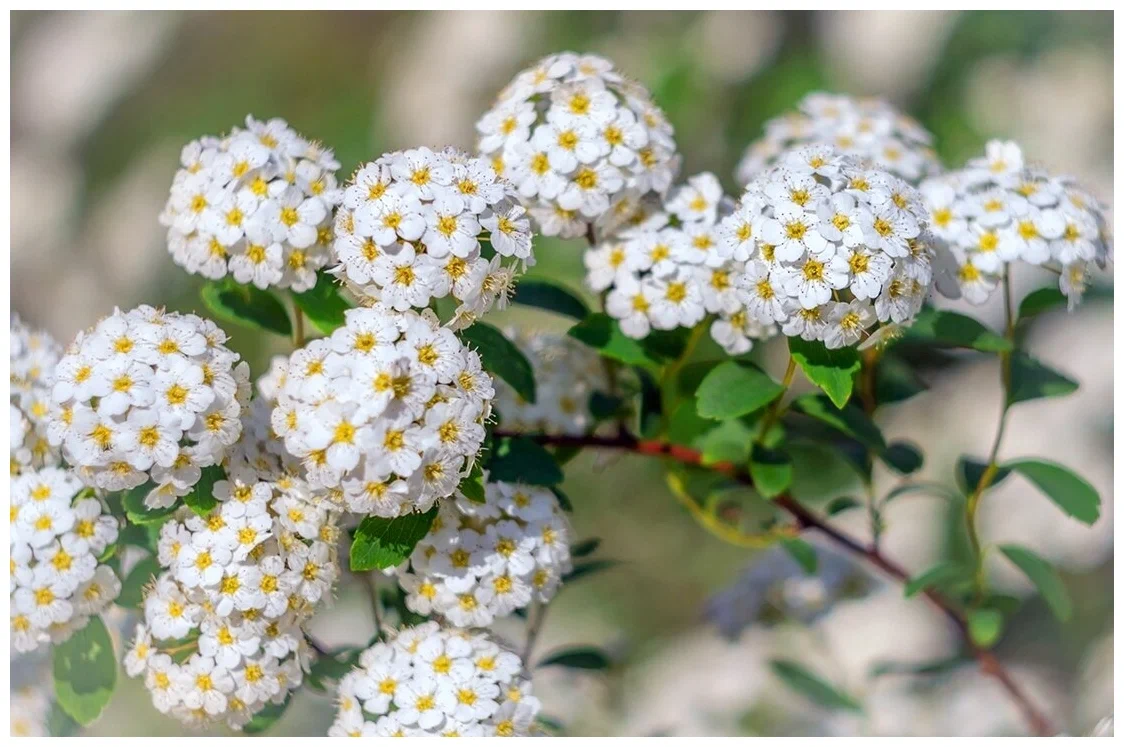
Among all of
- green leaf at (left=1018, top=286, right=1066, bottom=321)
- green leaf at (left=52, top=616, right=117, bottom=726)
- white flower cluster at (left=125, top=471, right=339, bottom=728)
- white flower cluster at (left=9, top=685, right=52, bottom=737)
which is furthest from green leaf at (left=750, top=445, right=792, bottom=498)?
white flower cluster at (left=9, top=685, right=52, bottom=737)

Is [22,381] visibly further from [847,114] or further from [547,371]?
[847,114]

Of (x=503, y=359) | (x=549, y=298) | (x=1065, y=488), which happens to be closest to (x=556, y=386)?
(x=549, y=298)

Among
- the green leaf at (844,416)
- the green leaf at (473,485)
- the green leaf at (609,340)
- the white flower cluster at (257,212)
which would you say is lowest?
the green leaf at (473,485)

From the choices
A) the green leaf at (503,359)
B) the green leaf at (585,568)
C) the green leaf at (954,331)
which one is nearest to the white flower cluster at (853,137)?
the green leaf at (954,331)

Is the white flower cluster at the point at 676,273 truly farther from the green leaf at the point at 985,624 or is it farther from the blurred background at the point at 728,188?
the blurred background at the point at 728,188

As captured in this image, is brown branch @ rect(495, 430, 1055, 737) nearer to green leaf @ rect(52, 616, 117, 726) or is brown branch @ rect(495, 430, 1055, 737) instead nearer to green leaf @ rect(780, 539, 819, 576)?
green leaf @ rect(780, 539, 819, 576)

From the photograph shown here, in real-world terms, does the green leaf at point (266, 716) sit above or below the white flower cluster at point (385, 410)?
below
